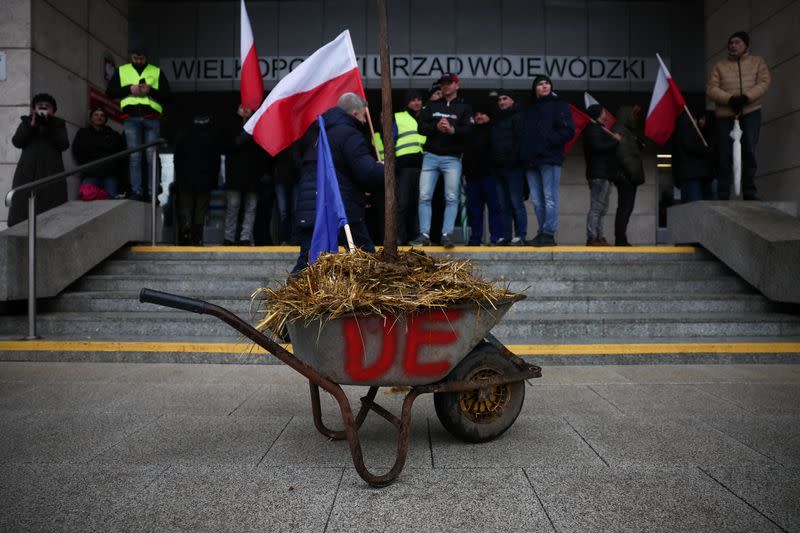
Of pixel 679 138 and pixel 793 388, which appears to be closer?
pixel 793 388

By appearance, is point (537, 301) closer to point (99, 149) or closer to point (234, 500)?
point (234, 500)

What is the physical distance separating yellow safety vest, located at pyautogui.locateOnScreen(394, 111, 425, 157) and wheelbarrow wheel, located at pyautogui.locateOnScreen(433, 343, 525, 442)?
5.93 m

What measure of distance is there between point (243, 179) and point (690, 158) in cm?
664

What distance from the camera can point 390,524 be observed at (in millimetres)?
2455

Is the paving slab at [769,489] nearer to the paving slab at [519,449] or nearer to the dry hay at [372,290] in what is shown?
the paving slab at [519,449]

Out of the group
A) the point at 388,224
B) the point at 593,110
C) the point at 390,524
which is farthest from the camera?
the point at 593,110

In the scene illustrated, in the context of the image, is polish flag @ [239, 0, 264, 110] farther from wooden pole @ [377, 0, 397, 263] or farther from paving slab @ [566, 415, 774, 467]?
paving slab @ [566, 415, 774, 467]

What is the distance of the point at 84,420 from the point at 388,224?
2.37 meters

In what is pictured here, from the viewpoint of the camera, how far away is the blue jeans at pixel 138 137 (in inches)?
374

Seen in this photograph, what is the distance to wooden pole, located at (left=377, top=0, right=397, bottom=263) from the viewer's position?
3.15m

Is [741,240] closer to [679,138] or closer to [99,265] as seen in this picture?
[679,138]

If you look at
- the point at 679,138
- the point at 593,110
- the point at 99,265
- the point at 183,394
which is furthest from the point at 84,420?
the point at 679,138

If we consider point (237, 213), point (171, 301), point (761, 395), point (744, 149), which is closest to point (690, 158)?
point (744, 149)

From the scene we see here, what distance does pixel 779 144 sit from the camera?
987 cm
